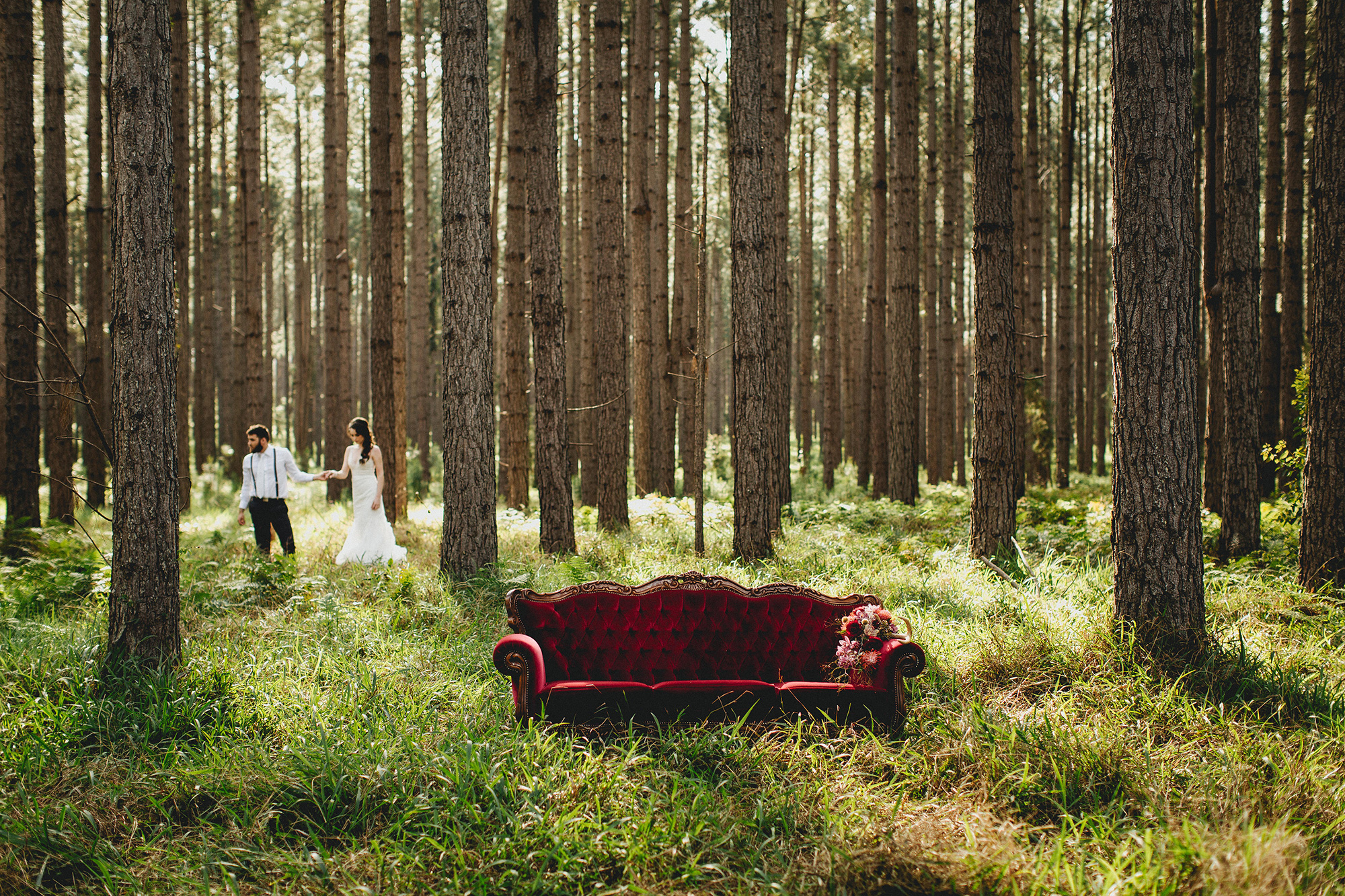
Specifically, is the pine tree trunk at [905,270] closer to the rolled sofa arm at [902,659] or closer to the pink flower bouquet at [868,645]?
the pink flower bouquet at [868,645]

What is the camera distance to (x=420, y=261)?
1544cm

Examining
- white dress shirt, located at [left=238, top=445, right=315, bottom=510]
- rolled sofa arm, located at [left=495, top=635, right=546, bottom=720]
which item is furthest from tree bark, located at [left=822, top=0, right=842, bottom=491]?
rolled sofa arm, located at [left=495, top=635, right=546, bottom=720]

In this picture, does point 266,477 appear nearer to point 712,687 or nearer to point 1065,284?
point 712,687

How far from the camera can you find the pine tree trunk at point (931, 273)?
47.3 ft

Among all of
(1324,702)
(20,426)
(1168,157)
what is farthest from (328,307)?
(1324,702)

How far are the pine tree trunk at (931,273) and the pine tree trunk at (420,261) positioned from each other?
9804mm

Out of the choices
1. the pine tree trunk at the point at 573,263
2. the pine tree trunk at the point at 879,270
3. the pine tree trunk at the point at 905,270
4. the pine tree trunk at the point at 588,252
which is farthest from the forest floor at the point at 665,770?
the pine tree trunk at the point at 573,263

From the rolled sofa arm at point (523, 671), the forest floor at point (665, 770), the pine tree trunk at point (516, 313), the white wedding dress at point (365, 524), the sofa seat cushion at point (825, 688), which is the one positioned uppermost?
the pine tree trunk at point (516, 313)

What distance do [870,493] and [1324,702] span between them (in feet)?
31.7

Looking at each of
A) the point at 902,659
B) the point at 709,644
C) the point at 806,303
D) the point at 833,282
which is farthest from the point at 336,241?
the point at 902,659

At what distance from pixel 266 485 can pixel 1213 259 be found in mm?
10364

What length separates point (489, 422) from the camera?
24.2 feet

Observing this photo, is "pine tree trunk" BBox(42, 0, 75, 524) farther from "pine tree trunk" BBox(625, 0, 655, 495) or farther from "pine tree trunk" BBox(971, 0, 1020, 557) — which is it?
"pine tree trunk" BBox(971, 0, 1020, 557)

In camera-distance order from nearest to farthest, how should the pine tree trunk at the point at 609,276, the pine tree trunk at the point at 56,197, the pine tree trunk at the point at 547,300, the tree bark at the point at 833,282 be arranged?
1. the pine tree trunk at the point at 547,300
2. the pine tree trunk at the point at 56,197
3. the pine tree trunk at the point at 609,276
4. the tree bark at the point at 833,282
